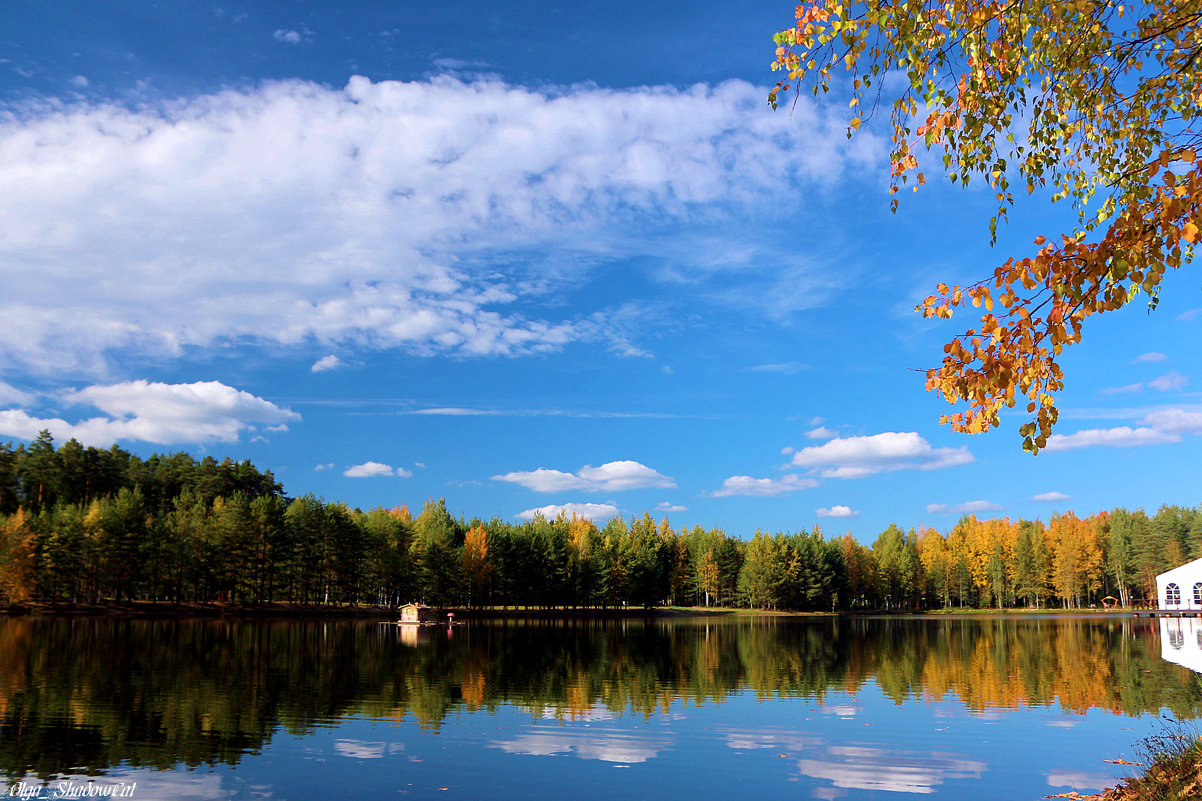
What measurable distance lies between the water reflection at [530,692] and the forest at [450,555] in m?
39.6

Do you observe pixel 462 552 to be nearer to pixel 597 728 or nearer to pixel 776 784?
pixel 597 728

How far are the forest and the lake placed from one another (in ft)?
171

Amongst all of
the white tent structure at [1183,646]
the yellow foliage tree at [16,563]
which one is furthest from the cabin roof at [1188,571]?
the yellow foliage tree at [16,563]

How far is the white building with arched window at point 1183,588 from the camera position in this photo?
94.1 metres

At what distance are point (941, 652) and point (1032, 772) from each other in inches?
1370

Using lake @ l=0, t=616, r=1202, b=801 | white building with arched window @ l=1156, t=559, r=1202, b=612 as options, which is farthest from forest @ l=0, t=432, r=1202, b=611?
lake @ l=0, t=616, r=1202, b=801

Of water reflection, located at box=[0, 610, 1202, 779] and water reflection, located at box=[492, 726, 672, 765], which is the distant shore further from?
water reflection, located at box=[492, 726, 672, 765]

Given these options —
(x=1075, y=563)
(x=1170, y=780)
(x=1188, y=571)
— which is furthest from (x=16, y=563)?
(x=1075, y=563)

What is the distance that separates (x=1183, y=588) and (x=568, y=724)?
10287 centimetres

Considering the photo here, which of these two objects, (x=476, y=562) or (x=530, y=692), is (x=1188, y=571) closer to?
(x=476, y=562)

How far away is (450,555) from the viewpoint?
357 ft

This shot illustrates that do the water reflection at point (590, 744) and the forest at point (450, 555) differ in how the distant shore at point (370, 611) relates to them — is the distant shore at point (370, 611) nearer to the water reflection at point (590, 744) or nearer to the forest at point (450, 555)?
the forest at point (450, 555)

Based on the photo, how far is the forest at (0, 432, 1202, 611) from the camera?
9206cm

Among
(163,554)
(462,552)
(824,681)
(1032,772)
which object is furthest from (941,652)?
(163,554)
